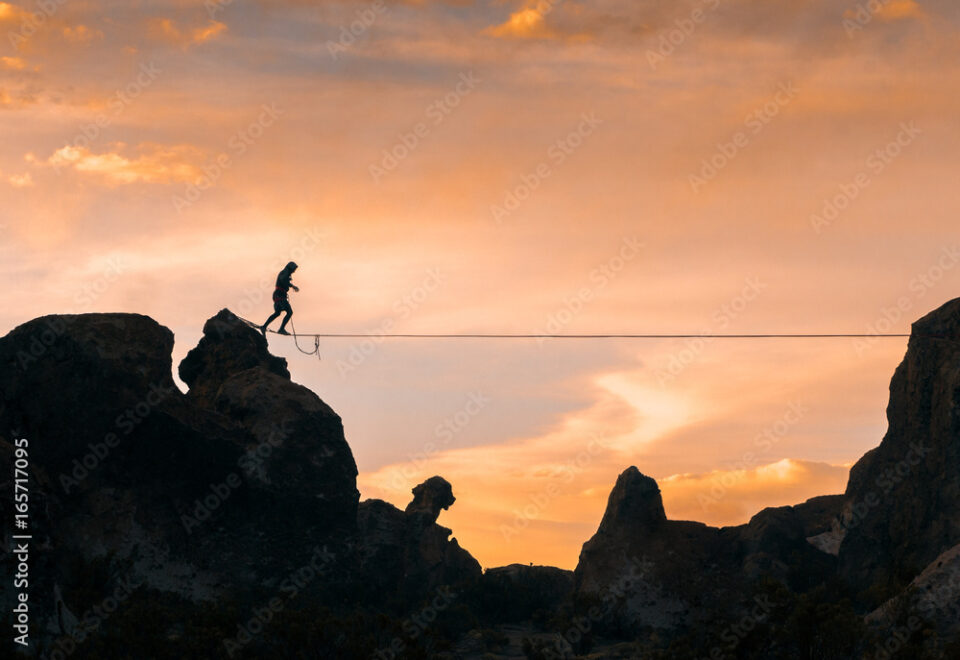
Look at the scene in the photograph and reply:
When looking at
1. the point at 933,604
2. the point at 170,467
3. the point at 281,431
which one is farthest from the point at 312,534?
the point at 933,604

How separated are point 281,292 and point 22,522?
11.7 metres

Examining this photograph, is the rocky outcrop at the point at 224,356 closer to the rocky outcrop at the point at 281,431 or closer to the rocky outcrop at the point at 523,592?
the rocky outcrop at the point at 281,431

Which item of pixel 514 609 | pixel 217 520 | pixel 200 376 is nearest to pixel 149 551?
pixel 217 520

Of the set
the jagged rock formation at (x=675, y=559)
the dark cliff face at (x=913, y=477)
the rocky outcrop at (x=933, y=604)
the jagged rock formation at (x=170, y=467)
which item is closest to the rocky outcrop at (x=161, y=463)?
the jagged rock formation at (x=170, y=467)

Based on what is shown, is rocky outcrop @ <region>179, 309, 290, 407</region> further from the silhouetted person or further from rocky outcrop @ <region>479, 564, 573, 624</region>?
rocky outcrop @ <region>479, 564, 573, 624</region>

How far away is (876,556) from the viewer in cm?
3272

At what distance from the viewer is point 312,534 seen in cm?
3369

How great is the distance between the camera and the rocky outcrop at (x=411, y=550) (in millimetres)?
35812

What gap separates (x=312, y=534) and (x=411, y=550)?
6.72 meters

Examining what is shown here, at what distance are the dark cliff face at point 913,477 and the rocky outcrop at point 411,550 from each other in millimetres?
14532

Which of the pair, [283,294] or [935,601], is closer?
[935,601]

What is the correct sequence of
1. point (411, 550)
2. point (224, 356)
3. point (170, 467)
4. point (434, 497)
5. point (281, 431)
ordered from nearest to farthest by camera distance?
point (170, 467) → point (281, 431) → point (224, 356) → point (411, 550) → point (434, 497)

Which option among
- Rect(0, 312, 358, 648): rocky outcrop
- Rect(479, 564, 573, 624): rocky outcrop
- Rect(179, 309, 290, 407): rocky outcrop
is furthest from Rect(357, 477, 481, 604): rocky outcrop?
Rect(179, 309, 290, 407): rocky outcrop

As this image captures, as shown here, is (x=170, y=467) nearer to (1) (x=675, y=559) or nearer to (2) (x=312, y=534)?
(2) (x=312, y=534)
